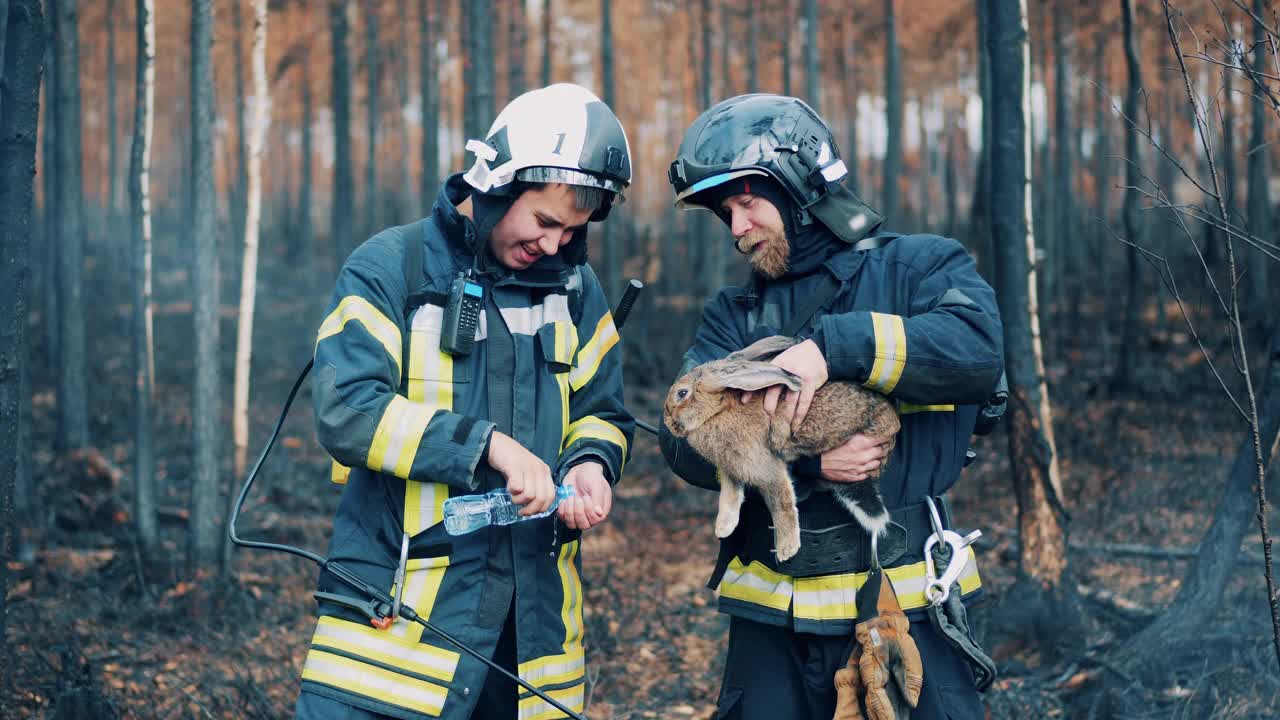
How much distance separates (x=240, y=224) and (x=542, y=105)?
27.8m

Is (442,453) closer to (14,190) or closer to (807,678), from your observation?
(807,678)

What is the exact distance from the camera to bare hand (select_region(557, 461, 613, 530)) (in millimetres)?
2723

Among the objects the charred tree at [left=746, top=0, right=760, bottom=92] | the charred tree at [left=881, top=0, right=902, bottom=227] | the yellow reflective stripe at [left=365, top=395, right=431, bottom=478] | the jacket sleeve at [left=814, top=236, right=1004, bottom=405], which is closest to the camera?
the yellow reflective stripe at [left=365, top=395, right=431, bottom=478]

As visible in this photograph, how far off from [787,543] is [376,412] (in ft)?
3.88

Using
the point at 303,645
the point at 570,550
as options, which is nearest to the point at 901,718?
the point at 570,550

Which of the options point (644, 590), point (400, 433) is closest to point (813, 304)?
point (400, 433)

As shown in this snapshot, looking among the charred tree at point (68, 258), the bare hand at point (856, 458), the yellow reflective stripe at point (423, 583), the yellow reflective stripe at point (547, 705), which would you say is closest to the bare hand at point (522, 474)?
the yellow reflective stripe at point (423, 583)

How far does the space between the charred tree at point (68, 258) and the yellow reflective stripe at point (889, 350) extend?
8707 millimetres

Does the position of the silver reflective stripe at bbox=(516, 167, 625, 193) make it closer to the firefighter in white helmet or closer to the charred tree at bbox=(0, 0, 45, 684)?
the firefighter in white helmet

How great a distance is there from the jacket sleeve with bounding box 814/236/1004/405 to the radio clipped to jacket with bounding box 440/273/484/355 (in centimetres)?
95

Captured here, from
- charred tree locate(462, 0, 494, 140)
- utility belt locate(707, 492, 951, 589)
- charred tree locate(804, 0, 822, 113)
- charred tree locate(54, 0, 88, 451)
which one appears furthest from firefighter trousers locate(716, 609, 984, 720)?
charred tree locate(804, 0, 822, 113)

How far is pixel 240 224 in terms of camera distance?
92.7 ft

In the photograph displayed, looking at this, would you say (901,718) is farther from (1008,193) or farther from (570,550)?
(1008,193)

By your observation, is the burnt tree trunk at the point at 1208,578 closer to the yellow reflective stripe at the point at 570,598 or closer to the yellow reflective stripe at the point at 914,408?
the yellow reflective stripe at the point at 914,408
